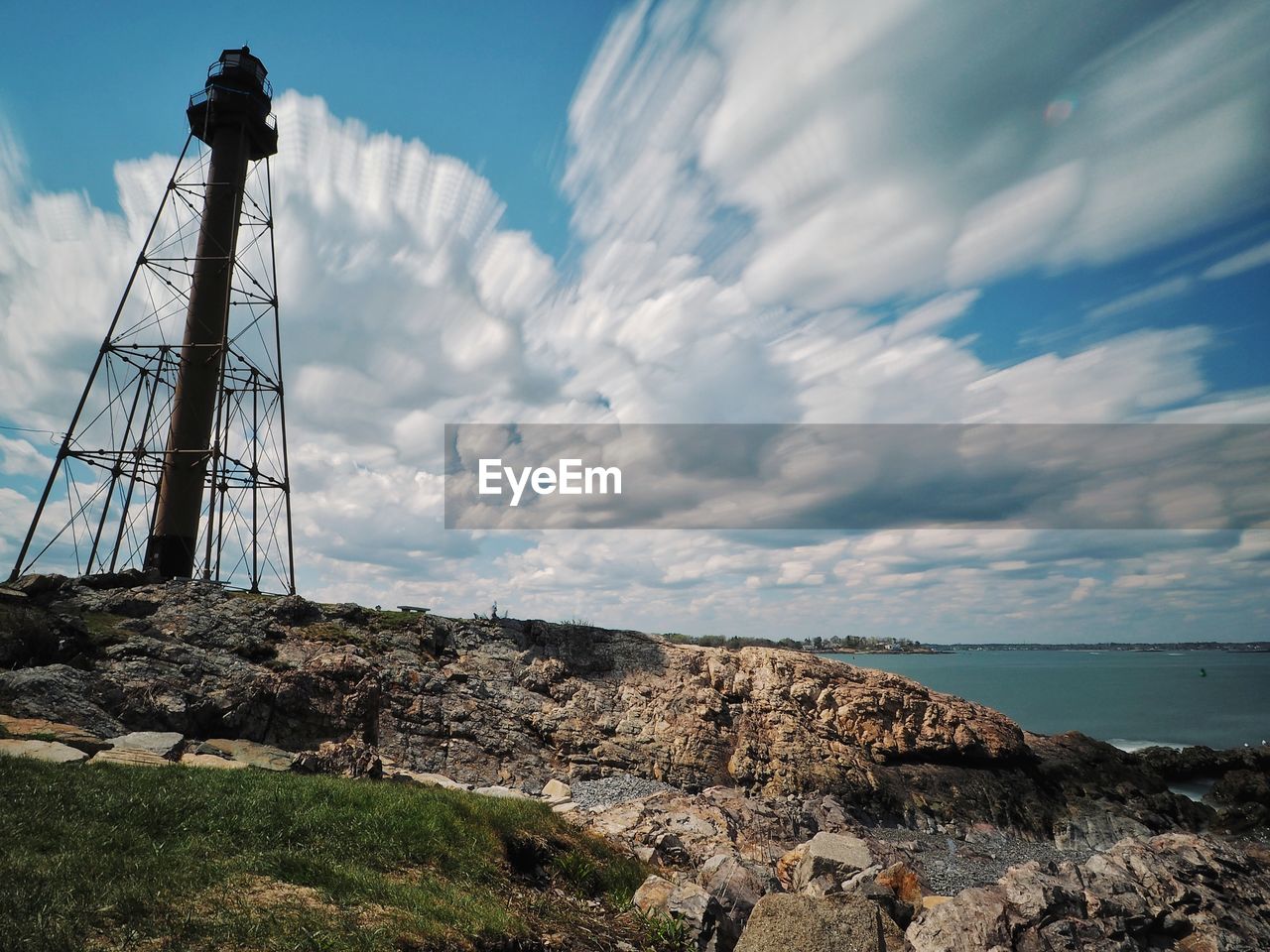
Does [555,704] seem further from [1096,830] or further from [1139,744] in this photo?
[1139,744]

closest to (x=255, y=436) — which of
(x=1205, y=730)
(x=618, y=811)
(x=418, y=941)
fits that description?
(x=618, y=811)

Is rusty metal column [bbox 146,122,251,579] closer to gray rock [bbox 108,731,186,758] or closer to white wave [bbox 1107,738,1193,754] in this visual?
gray rock [bbox 108,731,186,758]

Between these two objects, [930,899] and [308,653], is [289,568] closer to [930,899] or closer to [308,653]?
[308,653]

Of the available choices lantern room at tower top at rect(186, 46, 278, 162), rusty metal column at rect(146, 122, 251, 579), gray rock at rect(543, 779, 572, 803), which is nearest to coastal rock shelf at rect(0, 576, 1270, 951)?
gray rock at rect(543, 779, 572, 803)

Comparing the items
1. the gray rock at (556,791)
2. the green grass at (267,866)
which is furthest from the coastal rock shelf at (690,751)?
the green grass at (267,866)

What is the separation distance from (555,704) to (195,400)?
23312 millimetres

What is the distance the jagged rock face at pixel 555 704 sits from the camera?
20.2 m

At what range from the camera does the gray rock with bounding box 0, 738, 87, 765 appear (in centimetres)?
1049

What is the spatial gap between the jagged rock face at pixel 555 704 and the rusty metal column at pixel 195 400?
5.29m

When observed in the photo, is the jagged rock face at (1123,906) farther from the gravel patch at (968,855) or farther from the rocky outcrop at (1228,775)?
the rocky outcrop at (1228,775)

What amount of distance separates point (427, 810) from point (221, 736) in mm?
10877

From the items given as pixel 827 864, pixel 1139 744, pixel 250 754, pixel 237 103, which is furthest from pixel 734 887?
pixel 1139 744

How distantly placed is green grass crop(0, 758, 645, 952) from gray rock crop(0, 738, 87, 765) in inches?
35.5

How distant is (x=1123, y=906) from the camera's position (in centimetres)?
1180
